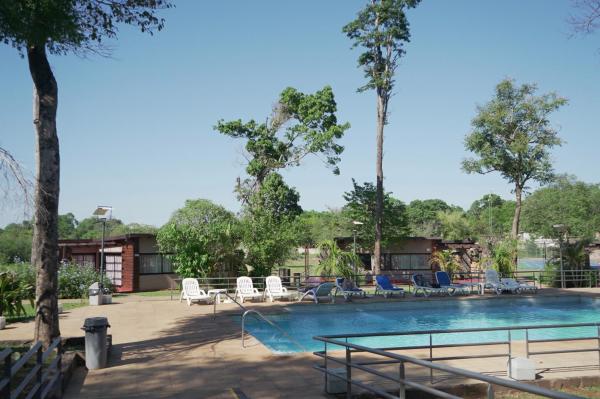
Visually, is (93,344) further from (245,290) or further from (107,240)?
(107,240)

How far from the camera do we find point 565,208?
137 ft

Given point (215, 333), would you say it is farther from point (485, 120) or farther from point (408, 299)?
point (485, 120)

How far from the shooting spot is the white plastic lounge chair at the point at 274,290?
18484 millimetres

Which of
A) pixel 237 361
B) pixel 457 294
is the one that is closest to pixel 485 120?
pixel 457 294

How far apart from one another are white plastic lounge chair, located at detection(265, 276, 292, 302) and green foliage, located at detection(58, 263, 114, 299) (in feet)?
23.5

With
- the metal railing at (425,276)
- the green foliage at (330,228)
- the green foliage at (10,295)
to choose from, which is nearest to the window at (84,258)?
the metal railing at (425,276)

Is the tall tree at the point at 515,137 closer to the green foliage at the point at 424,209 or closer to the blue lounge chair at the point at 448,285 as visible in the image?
the blue lounge chair at the point at 448,285

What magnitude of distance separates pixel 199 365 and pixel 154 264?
54.5ft

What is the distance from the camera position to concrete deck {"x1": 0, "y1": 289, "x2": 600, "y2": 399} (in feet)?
24.2

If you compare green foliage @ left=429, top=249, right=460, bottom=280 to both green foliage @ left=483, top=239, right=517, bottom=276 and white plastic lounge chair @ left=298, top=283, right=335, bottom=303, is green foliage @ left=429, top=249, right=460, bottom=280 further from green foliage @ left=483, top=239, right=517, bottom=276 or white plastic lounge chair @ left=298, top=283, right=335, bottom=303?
white plastic lounge chair @ left=298, top=283, right=335, bottom=303

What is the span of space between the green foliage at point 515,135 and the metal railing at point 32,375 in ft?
86.0

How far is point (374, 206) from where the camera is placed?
28.3m

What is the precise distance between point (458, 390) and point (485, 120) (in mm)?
24575

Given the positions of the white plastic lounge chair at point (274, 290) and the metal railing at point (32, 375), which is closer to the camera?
the metal railing at point (32, 375)
